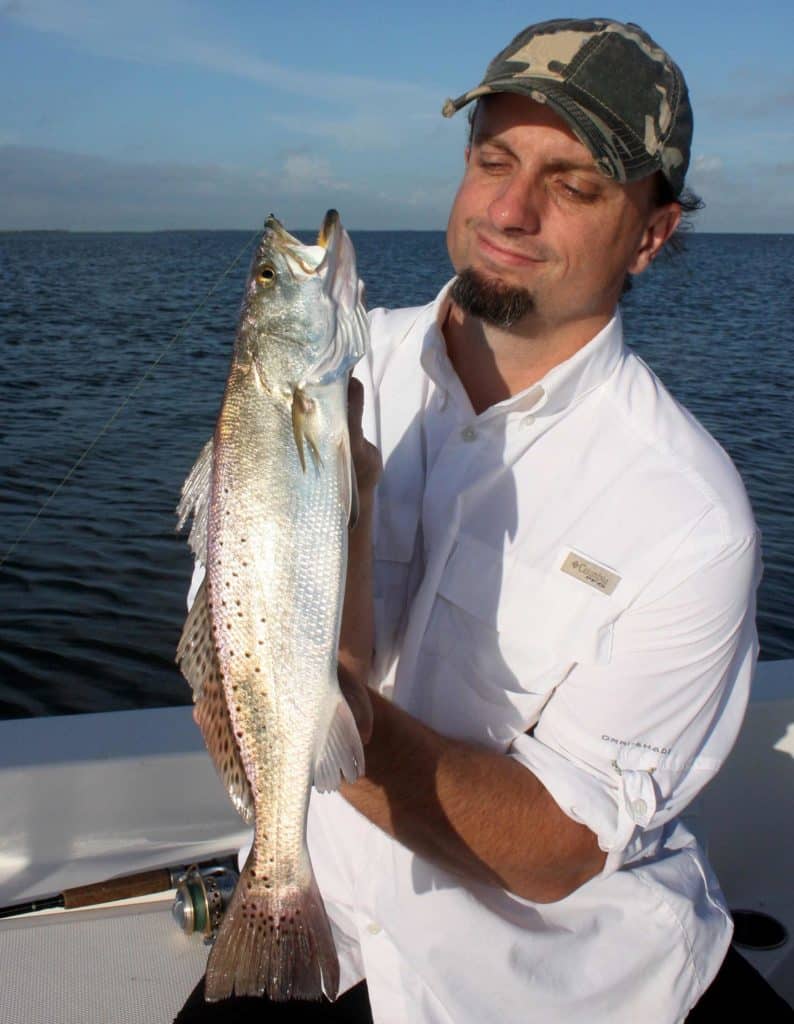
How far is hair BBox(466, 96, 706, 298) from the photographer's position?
307cm

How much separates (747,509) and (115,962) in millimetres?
2682

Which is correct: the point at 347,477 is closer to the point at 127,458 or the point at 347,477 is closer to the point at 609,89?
the point at 609,89

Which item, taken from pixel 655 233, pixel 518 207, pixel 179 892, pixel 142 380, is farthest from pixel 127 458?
pixel 518 207

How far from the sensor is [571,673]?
272cm

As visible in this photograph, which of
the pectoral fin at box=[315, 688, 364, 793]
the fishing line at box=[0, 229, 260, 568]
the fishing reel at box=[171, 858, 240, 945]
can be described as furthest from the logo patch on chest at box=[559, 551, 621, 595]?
the fishing reel at box=[171, 858, 240, 945]

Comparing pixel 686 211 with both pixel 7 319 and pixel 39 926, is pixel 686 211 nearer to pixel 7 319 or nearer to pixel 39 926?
pixel 39 926

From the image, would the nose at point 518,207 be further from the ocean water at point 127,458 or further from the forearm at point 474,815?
the forearm at point 474,815

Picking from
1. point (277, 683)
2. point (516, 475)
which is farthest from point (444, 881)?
point (516, 475)

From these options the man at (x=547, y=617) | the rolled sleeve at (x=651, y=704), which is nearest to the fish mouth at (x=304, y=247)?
the man at (x=547, y=617)

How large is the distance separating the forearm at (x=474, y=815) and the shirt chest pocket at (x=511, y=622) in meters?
0.26

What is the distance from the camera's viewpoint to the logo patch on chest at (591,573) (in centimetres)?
268

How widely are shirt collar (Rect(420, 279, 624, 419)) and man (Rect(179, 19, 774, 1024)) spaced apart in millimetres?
10

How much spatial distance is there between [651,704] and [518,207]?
1431mm

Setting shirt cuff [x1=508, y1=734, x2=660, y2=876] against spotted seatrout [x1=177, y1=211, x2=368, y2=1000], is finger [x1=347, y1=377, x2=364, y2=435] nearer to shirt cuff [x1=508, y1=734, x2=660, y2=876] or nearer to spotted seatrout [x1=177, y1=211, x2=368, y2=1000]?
spotted seatrout [x1=177, y1=211, x2=368, y2=1000]
